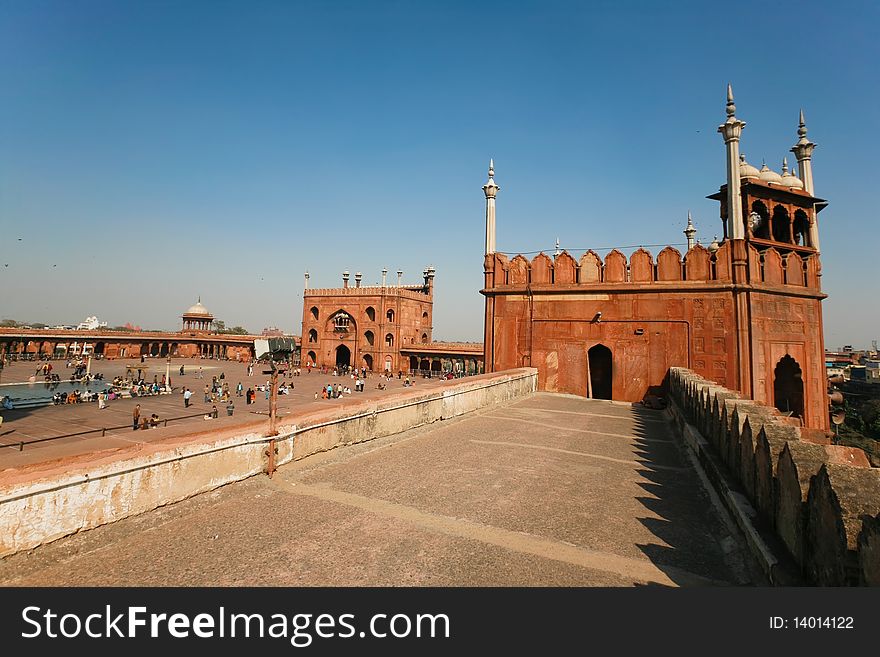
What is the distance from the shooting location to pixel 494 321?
17.2 m

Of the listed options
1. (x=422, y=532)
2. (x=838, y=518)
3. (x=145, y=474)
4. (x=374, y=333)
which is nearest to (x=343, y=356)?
(x=374, y=333)

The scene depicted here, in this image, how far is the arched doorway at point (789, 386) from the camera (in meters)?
14.8

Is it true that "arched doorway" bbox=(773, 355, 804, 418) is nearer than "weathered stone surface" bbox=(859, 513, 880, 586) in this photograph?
No

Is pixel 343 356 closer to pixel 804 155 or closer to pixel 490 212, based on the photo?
pixel 490 212

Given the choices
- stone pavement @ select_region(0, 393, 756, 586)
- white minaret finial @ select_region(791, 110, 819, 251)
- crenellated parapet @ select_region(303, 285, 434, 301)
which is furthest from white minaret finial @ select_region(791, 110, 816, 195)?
crenellated parapet @ select_region(303, 285, 434, 301)

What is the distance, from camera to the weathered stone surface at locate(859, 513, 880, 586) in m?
1.90

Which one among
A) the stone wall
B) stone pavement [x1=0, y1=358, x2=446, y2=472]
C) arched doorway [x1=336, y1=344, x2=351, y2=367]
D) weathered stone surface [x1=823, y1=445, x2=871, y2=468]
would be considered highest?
arched doorway [x1=336, y1=344, x2=351, y2=367]

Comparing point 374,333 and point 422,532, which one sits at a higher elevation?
point 374,333

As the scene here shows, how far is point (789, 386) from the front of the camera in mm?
15305

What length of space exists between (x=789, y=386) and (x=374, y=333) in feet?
147

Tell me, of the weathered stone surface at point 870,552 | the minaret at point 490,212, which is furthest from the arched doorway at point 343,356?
the weathered stone surface at point 870,552

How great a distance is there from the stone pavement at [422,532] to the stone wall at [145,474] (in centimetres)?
10

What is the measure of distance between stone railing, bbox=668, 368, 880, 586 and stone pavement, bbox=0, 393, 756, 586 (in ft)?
1.42

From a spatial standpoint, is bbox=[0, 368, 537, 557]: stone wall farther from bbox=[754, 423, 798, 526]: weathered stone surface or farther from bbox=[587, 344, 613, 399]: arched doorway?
bbox=[587, 344, 613, 399]: arched doorway
